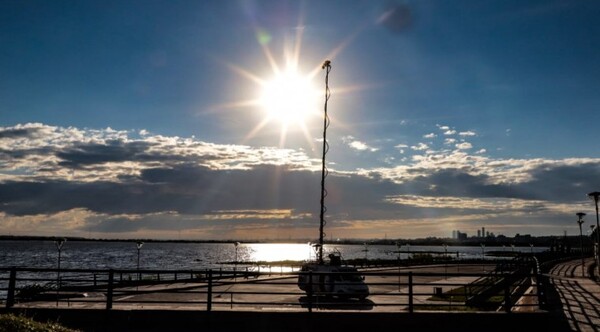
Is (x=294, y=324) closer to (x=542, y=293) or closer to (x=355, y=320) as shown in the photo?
(x=355, y=320)

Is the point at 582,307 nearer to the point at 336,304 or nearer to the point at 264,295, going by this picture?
the point at 336,304

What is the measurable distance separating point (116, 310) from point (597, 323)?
12.7 meters

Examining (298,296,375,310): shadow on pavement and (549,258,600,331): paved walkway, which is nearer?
(549,258,600,331): paved walkway

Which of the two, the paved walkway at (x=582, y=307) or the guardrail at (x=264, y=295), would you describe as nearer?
the paved walkway at (x=582, y=307)

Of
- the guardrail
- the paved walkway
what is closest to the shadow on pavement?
the guardrail

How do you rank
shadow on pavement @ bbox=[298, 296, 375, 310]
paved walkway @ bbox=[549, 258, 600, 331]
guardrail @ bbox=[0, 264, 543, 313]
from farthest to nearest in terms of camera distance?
guardrail @ bbox=[0, 264, 543, 313], shadow on pavement @ bbox=[298, 296, 375, 310], paved walkway @ bbox=[549, 258, 600, 331]

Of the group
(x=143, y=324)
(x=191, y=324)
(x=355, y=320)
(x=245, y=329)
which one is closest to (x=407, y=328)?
(x=355, y=320)

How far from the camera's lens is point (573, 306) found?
17.9 meters

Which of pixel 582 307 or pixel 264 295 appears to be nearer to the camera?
pixel 582 307

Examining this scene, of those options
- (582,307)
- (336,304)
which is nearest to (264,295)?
(336,304)

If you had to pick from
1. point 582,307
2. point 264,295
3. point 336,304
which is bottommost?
point 264,295

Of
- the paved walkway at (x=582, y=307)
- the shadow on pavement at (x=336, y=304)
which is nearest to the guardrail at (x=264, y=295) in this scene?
the shadow on pavement at (x=336, y=304)

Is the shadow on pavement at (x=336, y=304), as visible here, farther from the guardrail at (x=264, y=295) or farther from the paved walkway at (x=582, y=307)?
the paved walkway at (x=582, y=307)

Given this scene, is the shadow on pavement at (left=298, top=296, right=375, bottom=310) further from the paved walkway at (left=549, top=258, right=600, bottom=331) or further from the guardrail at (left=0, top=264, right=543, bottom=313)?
the paved walkway at (left=549, top=258, right=600, bottom=331)
